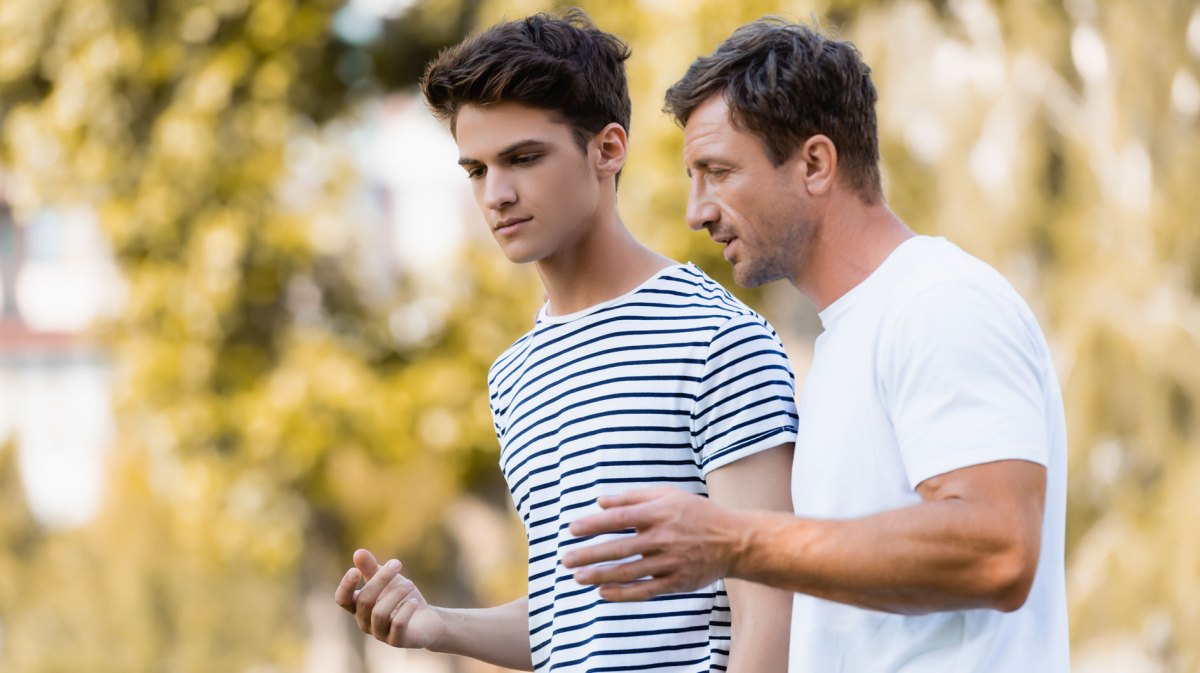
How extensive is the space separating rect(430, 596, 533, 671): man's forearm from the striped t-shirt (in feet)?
0.27

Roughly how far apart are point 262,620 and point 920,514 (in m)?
16.8

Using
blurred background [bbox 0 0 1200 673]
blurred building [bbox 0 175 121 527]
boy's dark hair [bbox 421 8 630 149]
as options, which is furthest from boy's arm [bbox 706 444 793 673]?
blurred building [bbox 0 175 121 527]

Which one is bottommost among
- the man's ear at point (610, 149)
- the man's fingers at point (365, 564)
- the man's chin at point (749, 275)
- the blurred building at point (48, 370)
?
the man's fingers at point (365, 564)

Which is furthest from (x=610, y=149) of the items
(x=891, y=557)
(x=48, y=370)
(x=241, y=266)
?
(x=48, y=370)

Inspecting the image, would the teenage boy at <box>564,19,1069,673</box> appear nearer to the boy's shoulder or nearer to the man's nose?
the man's nose

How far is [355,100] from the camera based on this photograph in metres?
11.5

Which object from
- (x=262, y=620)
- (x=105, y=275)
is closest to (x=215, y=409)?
(x=105, y=275)

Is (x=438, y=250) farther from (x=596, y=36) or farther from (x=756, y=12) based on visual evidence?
(x=596, y=36)

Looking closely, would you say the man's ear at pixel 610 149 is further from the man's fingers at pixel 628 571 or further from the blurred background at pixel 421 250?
the blurred background at pixel 421 250

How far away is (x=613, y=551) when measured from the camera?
1627mm

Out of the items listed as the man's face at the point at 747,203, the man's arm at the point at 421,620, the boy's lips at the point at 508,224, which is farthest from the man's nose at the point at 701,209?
the man's arm at the point at 421,620

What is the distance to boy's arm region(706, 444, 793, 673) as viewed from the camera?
6.80 feet

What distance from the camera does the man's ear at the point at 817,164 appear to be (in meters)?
1.96

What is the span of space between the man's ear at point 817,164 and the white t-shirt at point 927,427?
0.41ft
